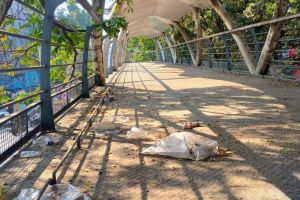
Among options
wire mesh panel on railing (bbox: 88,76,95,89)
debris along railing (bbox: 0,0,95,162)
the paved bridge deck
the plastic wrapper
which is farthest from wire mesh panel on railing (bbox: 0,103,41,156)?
wire mesh panel on railing (bbox: 88,76,95,89)

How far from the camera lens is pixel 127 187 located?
3.03 meters

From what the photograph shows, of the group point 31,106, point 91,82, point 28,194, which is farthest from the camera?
point 91,82

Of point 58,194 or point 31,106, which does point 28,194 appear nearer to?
point 58,194

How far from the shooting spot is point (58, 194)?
2.72 meters

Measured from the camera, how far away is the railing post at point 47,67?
494 centimetres

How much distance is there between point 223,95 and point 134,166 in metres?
5.15

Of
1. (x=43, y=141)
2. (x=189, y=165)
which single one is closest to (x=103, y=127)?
(x=43, y=141)

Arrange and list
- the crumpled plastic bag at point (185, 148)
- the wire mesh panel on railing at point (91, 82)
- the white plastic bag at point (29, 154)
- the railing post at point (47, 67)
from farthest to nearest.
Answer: the wire mesh panel on railing at point (91, 82), the railing post at point (47, 67), the white plastic bag at point (29, 154), the crumpled plastic bag at point (185, 148)

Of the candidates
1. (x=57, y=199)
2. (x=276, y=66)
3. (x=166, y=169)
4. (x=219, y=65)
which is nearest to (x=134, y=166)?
(x=166, y=169)

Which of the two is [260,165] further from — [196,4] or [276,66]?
[196,4]

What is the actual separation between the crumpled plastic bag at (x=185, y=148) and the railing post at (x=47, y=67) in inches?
65.1

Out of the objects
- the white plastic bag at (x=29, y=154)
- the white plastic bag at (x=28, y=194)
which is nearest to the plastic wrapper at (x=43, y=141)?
the white plastic bag at (x=29, y=154)

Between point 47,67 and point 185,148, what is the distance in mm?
2086

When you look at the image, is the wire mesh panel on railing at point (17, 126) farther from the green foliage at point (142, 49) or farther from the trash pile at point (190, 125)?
the green foliage at point (142, 49)
